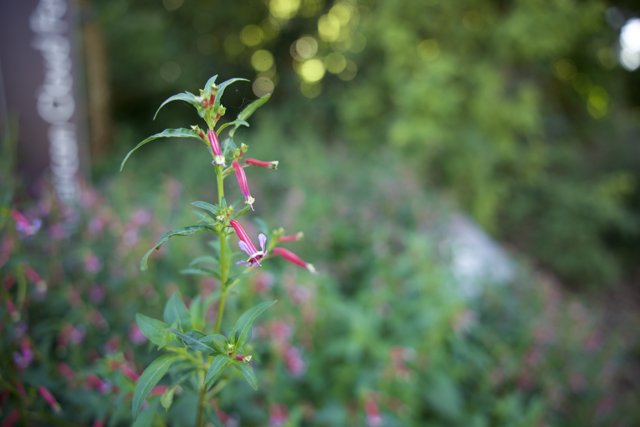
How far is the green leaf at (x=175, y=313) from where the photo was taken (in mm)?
995

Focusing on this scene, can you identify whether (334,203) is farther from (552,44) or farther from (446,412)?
(552,44)

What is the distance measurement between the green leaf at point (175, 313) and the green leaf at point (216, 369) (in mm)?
190

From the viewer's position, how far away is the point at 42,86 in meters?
3.27

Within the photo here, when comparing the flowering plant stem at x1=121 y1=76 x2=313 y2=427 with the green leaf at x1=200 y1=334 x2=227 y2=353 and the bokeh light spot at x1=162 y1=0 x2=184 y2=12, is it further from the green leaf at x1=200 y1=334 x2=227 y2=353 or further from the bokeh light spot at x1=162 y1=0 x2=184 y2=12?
the bokeh light spot at x1=162 y1=0 x2=184 y2=12

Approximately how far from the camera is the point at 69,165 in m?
3.46

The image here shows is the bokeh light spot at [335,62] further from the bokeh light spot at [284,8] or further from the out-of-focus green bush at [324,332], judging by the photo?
the out-of-focus green bush at [324,332]

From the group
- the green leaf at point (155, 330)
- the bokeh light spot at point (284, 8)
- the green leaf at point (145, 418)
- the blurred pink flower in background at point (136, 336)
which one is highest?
the bokeh light spot at point (284, 8)

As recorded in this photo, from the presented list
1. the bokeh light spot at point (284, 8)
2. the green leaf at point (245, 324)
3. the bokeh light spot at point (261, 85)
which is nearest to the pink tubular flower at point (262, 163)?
the green leaf at point (245, 324)

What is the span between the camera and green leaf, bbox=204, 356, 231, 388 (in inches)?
31.1

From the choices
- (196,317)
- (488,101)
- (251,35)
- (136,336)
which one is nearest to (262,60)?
(251,35)

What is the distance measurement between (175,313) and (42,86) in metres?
3.08

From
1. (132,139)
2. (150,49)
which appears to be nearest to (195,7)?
(150,49)

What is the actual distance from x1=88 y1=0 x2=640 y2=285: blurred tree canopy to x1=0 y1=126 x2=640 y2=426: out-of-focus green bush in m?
3.67

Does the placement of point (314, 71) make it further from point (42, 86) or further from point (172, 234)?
point (172, 234)
